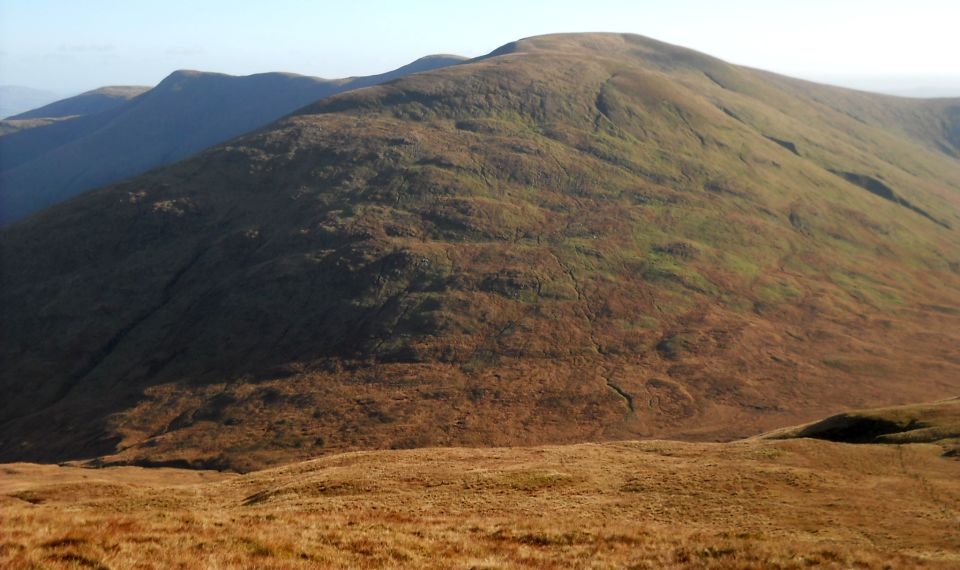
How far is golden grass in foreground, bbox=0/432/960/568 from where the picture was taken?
21.1 m

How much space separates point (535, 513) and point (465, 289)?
218ft

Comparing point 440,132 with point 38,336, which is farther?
point 440,132

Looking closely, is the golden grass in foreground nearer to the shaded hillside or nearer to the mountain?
the shaded hillside

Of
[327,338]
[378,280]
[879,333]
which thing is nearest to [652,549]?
[327,338]

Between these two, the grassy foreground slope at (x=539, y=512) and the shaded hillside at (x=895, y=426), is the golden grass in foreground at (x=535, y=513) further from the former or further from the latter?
the shaded hillside at (x=895, y=426)

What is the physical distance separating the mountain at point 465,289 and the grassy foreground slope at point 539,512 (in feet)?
89.7

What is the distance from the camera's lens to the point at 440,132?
13512 centimetres

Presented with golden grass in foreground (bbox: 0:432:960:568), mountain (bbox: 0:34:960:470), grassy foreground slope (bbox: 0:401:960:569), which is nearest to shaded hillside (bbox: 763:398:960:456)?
grassy foreground slope (bbox: 0:401:960:569)

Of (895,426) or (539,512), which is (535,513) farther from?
(895,426)

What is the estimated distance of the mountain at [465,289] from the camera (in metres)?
78.2

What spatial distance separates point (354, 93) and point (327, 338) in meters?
80.9

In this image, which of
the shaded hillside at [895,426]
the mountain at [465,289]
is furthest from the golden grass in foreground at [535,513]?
the mountain at [465,289]

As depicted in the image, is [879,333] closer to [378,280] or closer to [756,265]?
[756,265]

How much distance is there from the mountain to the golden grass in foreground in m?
27.0
